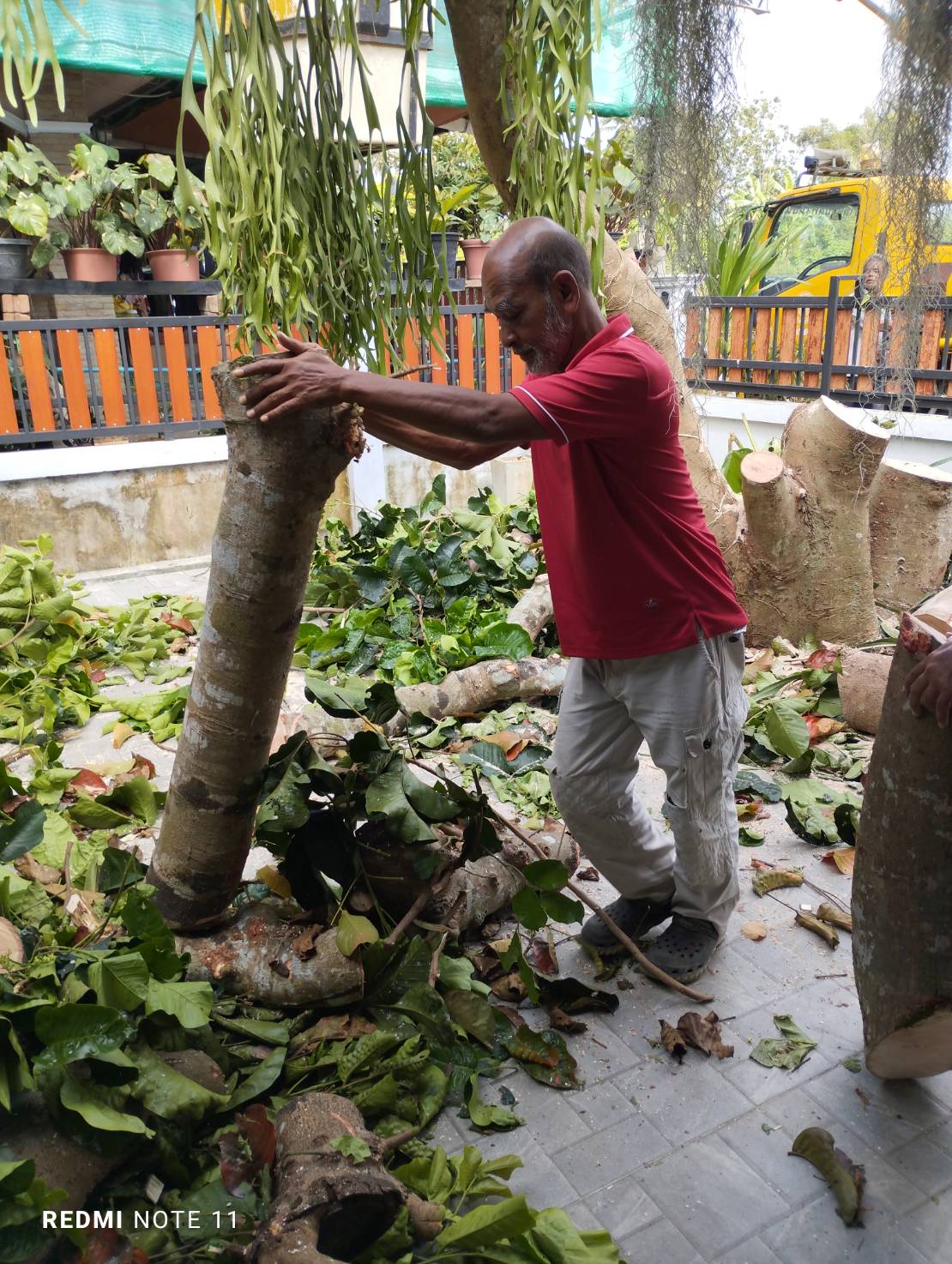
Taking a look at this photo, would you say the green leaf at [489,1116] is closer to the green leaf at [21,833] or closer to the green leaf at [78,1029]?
the green leaf at [78,1029]

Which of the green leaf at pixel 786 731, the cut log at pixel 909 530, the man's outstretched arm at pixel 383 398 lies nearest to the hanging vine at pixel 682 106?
the man's outstretched arm at pixel 383 398

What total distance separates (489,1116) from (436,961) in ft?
1.29

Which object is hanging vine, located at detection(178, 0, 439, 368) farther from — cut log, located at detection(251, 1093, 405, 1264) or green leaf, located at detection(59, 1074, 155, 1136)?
cut log, located at detection(251, 1093, 405, 1264)

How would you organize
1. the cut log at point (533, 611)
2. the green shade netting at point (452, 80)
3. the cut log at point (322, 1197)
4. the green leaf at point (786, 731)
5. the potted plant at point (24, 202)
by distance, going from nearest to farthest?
the cut log at point (322, 1197), the green leaf at point (786, 731), the cut log at point (533, 611), the green shade netting at point (452, 80), the potted plant at point (24, 202)

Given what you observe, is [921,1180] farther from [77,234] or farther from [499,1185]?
[77,234]

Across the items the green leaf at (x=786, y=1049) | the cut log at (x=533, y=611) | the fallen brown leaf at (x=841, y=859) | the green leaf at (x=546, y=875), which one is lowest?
the fallen brown leaf at (x=841, y=859)

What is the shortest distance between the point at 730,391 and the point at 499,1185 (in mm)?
8441

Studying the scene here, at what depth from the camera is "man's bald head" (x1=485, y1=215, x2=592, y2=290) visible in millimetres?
2455

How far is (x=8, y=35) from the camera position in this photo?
220 cm

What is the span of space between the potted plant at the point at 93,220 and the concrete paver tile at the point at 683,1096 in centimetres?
799

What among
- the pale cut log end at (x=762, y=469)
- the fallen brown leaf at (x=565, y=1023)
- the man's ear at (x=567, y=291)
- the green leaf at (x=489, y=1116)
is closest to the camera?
the green leaf at (x=489, y=1116)

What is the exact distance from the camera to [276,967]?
2564 mm

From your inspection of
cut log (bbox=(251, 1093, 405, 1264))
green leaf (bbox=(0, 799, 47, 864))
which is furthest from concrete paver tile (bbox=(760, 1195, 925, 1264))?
green leaf (bbox=(0, 799, 47, 864))

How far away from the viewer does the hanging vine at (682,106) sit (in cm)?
202
